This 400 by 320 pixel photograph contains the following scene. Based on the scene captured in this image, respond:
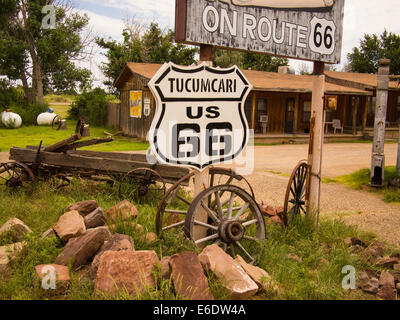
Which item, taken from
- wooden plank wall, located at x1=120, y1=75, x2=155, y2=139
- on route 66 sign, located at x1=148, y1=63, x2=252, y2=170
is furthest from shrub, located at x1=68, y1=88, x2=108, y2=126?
on route 66 sign, located at x1=148, y1=63, x2=252, y2=170

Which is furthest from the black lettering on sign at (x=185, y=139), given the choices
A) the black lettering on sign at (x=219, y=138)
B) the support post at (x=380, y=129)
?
the support post at (x=380, y=129)

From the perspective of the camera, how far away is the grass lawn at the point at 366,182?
8.63m

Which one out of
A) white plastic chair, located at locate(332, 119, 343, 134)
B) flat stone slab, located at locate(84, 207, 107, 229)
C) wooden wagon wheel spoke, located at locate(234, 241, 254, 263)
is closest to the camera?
wooden wagon wheel spoke, located at locate(234, 241, 254, 263)

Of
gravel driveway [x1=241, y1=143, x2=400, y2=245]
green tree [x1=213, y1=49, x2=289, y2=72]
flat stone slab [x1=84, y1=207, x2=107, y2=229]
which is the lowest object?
gravel driveway [x1=241, y1=143, x2=400, y2=245]

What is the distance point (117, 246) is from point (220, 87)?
1829 millimetres

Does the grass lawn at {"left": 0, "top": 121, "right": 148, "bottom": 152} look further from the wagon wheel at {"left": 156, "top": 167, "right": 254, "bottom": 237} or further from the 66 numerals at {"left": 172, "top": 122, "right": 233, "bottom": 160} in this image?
the 66 numerals at {"left": 172, "top": 122, "right": 233, "bottom": 160}

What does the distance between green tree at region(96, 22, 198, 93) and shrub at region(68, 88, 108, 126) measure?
4312 millimetres

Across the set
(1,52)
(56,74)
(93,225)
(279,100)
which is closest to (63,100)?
(56,74)

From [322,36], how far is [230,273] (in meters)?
3.57

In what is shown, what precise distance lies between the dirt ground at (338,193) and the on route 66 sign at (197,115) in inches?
124

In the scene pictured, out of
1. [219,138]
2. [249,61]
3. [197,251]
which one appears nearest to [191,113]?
[219,138]

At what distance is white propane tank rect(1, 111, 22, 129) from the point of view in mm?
22078

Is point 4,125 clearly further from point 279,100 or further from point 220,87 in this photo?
point 220,87

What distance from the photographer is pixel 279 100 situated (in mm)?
22672
